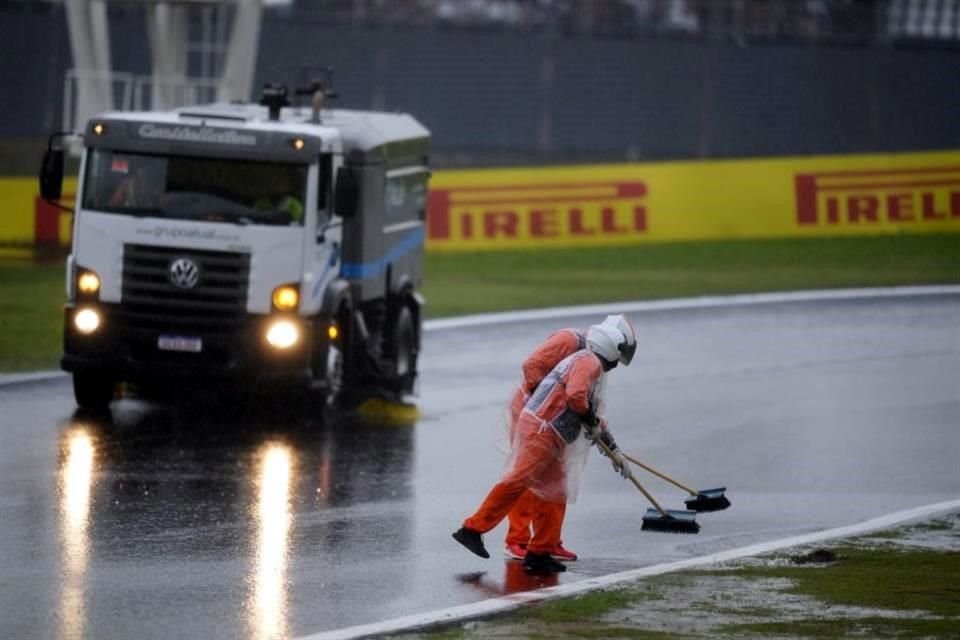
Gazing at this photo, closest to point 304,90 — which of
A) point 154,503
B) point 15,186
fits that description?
point 154,503

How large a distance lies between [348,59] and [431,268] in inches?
566

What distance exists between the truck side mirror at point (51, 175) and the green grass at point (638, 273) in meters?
6.67

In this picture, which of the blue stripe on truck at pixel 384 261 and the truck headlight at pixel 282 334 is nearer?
the truck headlight at pixel 282 334

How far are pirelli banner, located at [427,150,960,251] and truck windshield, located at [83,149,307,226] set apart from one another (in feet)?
49.7

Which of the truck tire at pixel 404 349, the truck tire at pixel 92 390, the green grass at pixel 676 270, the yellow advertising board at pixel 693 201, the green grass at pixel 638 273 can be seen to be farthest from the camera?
the yellow advertising board at pixel 693 201

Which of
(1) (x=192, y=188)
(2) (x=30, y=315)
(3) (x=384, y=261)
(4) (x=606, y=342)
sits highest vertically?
(1) (x=192, y=188)

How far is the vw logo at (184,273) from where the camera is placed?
17.7 m

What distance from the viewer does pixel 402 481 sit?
50.9 ft

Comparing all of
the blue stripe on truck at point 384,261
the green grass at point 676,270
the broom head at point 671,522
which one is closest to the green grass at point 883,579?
the broom head at point 671,522

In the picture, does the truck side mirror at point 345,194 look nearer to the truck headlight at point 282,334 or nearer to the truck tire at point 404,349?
the truck headlight at point 282,334

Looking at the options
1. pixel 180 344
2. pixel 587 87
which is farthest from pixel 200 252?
pixel 587 87

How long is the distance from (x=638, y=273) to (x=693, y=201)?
3.21 meters

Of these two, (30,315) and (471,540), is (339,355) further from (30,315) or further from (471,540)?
(30,315)

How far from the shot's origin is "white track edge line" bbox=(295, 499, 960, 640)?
395 inches
